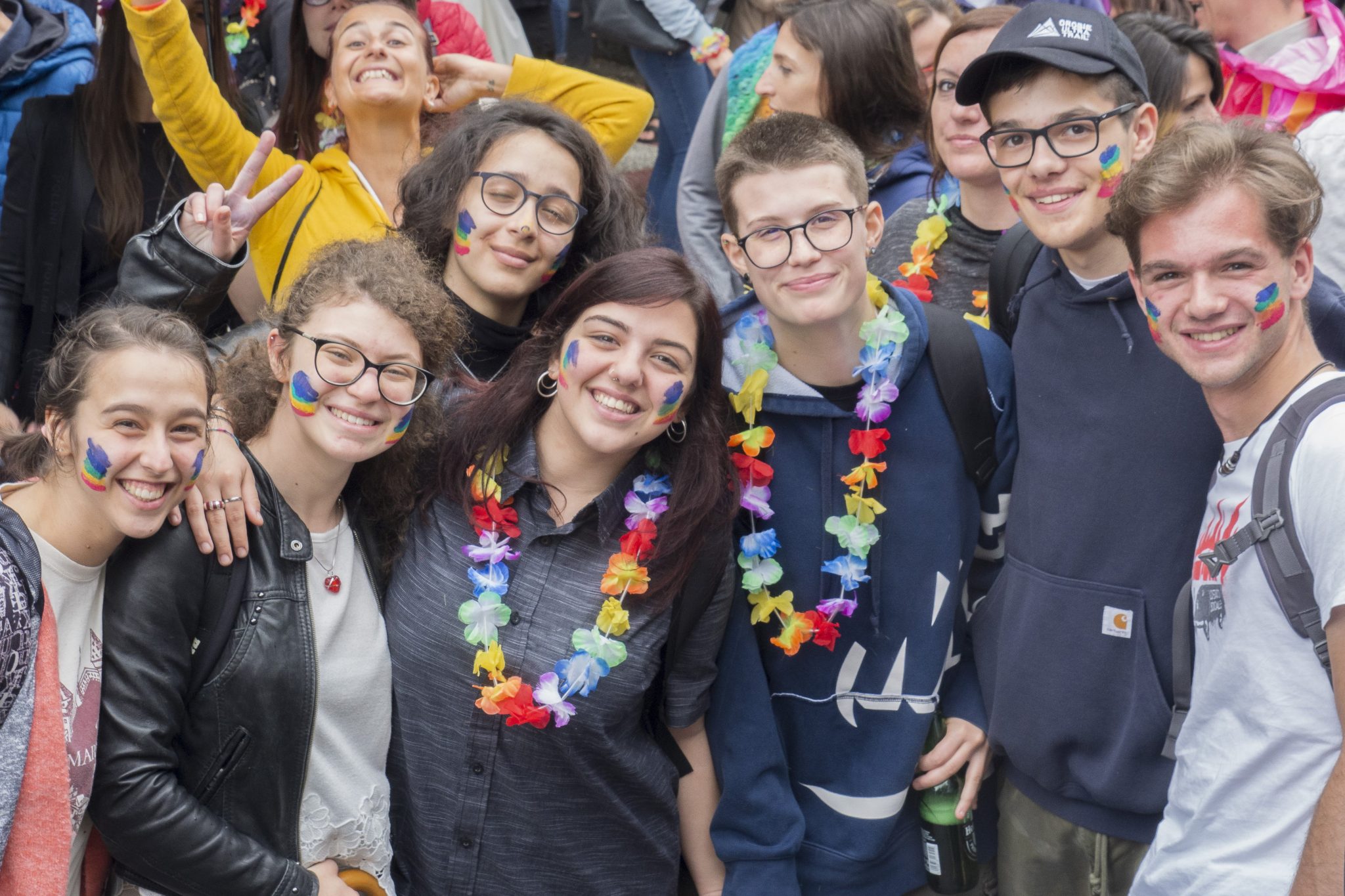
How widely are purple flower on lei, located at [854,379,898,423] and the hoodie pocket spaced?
1.50 ft

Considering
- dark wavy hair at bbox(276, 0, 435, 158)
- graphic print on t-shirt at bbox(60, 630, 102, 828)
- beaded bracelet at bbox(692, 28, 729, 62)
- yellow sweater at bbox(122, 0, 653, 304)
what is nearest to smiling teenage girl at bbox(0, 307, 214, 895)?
graphic print on t-shirt at bbox(60, 630, 102, 828)

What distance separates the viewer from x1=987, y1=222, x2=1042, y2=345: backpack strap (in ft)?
A: 9.87

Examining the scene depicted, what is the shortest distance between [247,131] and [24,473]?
158 centimetres

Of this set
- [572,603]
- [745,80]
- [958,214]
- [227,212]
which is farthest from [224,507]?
[745,80]

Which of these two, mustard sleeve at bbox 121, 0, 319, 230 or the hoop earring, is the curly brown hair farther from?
mustard sleeve at bbox 121, 0, 319, 230

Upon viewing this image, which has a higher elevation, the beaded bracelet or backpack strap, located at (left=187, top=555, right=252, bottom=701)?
the beaded bracelet

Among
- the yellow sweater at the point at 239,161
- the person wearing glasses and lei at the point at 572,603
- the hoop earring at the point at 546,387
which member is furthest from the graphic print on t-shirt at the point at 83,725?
the yellow sweater at the point at 239,161

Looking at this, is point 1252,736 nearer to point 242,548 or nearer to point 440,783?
point 440,783

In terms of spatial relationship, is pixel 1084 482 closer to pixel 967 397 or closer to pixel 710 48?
pixel 967 397

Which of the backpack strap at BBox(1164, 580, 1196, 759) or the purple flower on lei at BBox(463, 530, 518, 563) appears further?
the purple flower on lei at BBox(463, 530, 518, 563)

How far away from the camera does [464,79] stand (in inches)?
168

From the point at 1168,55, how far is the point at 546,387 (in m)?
1.97

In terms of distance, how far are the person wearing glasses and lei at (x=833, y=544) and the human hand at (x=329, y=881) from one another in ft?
2.75

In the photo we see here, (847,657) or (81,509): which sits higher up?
(81,509)
